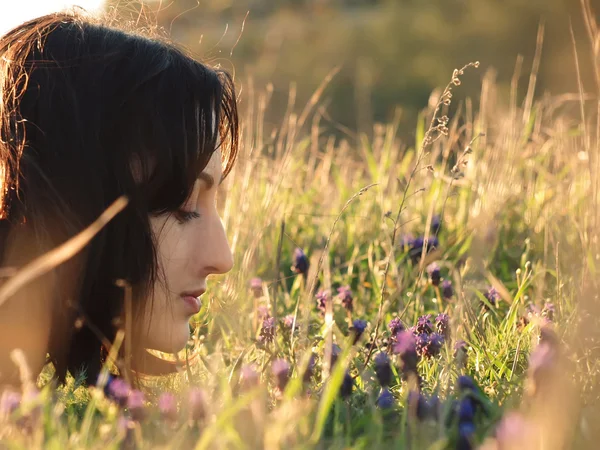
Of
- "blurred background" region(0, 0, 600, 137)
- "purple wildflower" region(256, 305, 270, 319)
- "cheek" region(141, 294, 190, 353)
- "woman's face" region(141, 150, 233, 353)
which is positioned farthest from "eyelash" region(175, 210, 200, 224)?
"blurred background" region(0, 0, 600, 137)

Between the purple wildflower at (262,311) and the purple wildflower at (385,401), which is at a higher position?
the purple wildflower at (385,401)

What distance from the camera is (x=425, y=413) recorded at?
156 cm

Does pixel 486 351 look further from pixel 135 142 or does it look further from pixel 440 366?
pixel 135 142

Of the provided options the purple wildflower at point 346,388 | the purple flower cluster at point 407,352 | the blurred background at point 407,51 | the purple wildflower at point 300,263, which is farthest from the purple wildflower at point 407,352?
the blurred background at point 407,51

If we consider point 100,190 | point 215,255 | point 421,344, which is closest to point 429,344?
point 421,344

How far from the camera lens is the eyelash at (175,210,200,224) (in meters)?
2.29

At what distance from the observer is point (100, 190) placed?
213cm

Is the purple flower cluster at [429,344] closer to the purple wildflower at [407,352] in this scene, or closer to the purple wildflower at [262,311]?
the purple wildflower at [407,352]

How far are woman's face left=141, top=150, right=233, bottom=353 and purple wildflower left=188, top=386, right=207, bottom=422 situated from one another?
75 cm

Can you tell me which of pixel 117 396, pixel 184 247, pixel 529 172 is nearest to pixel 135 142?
pixel 184 247

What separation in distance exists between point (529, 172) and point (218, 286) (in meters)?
1.72

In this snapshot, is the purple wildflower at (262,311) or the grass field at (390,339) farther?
the purple wildflower at (262,311)

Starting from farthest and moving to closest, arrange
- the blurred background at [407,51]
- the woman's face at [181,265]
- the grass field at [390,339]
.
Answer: the blurred background at [407,51]
the woman's face at [181,265]
the grass field at [390,339]

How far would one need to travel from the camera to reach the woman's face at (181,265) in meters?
2.26
